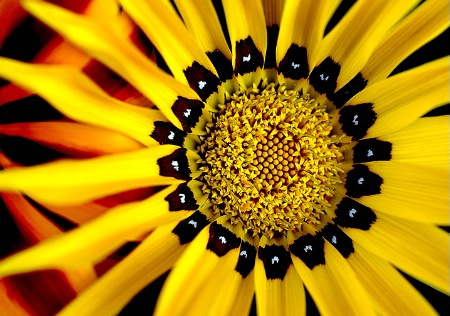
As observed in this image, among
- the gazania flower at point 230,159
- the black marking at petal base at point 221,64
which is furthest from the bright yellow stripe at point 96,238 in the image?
the black marking at petal base at point 221,64

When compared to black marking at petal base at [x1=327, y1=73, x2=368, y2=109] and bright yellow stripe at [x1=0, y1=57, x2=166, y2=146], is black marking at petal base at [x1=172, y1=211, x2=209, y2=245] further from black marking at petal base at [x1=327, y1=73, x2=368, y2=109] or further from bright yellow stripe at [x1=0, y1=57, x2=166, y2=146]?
black marking at petal base at [x1=327, y1=73, x2=368, y2=109]

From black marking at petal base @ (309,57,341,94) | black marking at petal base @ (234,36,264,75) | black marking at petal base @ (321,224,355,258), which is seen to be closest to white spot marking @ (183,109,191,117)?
black marking at petal base @ (234,36,264,75)

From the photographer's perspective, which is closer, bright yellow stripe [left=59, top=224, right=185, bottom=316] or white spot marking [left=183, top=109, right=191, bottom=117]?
bright yellow stripe [left=59, top=224, right=185, bottom=316]

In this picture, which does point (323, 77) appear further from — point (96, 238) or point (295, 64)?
point (96, 238)

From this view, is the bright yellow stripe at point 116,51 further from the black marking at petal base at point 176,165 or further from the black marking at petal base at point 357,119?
the black marking at petal base at point 357,119

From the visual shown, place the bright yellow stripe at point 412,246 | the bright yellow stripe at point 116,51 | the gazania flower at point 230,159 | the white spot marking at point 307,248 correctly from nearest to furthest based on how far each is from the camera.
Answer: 1. the bright yellow stripe at point 116,51
2. the gazania flower at point 230,159
3. the bright yellow stripe at point 412,246
4. the white spot marking at point 307,248

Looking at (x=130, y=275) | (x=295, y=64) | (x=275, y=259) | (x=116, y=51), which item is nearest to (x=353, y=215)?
(x=275, y=259)
